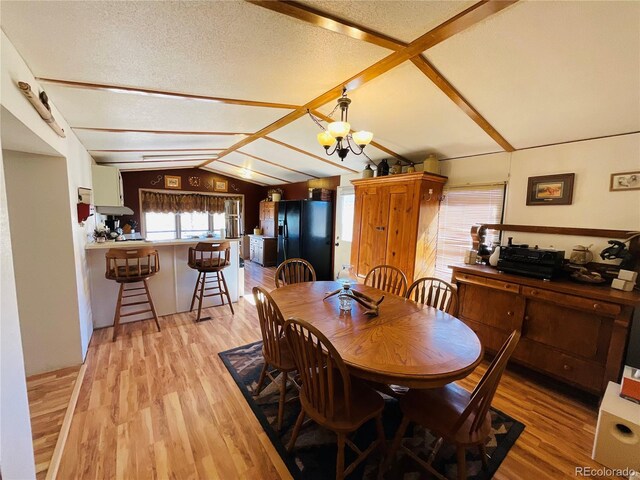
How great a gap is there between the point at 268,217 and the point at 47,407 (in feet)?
17.8

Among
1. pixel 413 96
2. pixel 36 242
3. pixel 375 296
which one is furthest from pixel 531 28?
pixel 36 242

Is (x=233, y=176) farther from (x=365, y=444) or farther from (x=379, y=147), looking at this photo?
(x=365, y=444)

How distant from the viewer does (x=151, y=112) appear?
2.37m

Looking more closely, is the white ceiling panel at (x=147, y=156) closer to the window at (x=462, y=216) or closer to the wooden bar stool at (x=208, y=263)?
the wooden bar stool at (x=208, y=263)

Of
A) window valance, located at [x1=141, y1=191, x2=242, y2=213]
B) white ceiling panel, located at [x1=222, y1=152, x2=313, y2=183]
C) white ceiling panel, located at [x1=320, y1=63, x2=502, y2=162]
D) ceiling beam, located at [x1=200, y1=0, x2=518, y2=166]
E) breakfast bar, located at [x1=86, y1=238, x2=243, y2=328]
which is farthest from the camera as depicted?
window valance, located at [x1=141, y1=191, x2=242, y2=213]

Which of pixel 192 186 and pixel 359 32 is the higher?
pixel 359 32

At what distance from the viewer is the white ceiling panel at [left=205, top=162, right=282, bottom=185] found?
6.22m

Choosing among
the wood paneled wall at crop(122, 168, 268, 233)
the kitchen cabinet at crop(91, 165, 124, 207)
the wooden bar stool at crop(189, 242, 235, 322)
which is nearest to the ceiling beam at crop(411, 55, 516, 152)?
the wooden bar stool at crop(189, 242, 235, 322)

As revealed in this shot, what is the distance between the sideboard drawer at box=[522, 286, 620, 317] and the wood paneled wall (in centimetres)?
673

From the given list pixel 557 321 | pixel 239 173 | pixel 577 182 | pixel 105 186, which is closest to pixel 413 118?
pixel 577 182

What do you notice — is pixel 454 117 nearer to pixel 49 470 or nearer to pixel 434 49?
pixel 434 49

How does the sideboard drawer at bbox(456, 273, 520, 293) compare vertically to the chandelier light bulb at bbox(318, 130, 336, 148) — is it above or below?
below

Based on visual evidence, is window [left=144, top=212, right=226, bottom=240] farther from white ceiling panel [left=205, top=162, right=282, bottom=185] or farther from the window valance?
white ceiling panel [left=205, top=162, right=282, bottom=185]

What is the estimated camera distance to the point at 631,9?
3.91ft
